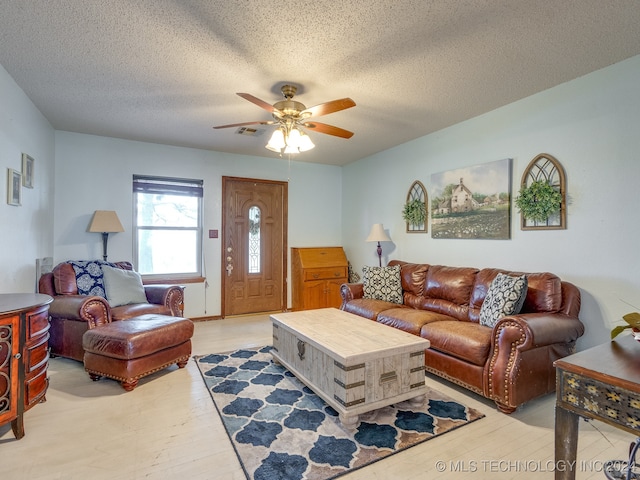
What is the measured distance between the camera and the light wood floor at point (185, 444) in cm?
172

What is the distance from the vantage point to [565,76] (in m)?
2.67

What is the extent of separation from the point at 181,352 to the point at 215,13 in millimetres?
2709

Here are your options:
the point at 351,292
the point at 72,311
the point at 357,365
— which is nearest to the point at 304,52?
the point at 357,365

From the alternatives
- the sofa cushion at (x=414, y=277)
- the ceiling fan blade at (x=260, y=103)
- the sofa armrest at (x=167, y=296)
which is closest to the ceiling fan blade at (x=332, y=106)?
the ceiling fan blade at (x=260, y=103)

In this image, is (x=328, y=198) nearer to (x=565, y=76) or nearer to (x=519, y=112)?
(x=519, y=112)

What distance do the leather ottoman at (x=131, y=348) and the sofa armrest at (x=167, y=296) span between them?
0.67m

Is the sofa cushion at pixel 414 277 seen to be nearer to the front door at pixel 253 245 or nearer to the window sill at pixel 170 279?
the front door at pixel 253 245

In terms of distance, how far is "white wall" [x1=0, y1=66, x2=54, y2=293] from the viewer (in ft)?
8.41

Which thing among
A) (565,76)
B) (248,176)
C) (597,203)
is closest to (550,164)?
(597,203)

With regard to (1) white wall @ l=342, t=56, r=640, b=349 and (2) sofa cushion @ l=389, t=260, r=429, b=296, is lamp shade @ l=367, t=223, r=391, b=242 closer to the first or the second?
(2) sofa cushion @ l=389, t=260, r=429, b=296

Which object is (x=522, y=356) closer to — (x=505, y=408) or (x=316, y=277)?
(x=505, y=408)

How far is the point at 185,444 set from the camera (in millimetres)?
1949

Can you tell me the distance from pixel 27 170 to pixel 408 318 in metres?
3.80

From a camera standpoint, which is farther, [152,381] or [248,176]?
[248,176]
